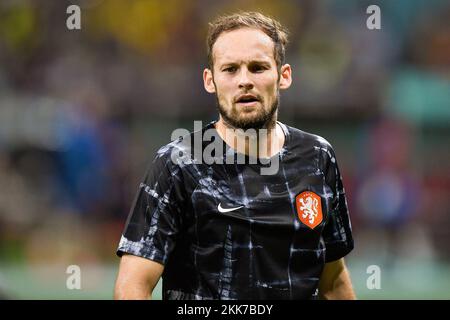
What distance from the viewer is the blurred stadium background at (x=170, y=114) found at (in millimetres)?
9375

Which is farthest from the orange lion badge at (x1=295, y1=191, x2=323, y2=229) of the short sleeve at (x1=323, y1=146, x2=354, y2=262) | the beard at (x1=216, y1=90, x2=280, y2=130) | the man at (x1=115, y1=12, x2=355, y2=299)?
the beard at (x1=216, y1=90, x2=280, y2=130)

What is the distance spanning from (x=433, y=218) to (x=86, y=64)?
180 inches

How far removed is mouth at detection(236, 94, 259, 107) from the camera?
3.15 metres

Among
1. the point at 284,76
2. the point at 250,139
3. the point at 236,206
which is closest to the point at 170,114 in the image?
the point at 284,76

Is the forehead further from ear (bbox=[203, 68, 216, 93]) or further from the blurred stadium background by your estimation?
the blurred stadium background

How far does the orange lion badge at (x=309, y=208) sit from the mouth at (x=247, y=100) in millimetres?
396

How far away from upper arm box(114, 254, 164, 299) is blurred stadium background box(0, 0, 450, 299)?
560cm

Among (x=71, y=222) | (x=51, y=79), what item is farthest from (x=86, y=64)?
(x=71, y=222)

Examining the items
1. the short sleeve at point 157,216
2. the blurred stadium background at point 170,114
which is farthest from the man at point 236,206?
the blurred stadium background at point 170,114

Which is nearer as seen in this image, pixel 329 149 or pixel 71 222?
pixel 329 149

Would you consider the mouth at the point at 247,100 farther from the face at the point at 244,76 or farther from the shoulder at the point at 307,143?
the shoulder at the point at 307,143

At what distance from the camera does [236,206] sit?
309 centimetres
